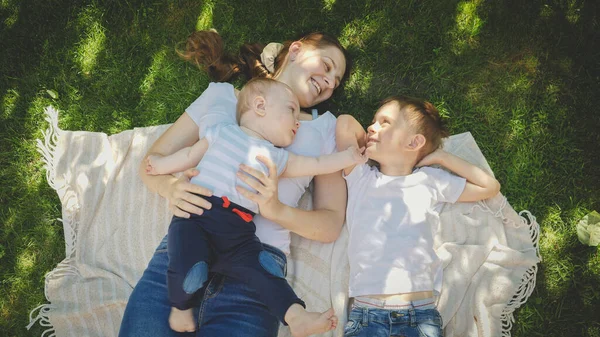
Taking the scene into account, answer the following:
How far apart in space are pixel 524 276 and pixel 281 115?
6.86ft

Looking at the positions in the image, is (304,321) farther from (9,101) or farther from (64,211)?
(9,101)

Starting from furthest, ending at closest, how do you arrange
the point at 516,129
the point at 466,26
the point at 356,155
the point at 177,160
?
1. the point at 466,26
2. the point at 516,129
3. the point at 177,160
4. the point at 356,155

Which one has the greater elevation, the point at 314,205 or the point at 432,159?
the point at 432,159

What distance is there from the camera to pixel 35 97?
459cm

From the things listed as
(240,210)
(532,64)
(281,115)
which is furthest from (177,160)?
(532,64)

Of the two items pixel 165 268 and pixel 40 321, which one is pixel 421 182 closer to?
pixel 165 268

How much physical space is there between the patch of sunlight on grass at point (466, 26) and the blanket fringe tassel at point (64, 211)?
10.9 feet

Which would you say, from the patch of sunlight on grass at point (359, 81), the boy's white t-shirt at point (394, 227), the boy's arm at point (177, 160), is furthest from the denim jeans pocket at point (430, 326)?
the patch of sunlight on grass at point (359, 81)

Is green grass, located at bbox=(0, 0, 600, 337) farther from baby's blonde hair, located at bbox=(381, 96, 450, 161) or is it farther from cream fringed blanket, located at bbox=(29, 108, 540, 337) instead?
baby's blonde hair, located at bbox=(381, 96, 450, 161)

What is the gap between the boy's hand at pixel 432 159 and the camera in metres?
3.75

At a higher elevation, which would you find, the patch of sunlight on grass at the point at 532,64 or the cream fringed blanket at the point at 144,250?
the patch of sunlight on grass at the point at 532,64

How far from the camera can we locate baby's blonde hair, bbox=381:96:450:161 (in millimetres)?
3650

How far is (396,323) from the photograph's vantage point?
3.25m

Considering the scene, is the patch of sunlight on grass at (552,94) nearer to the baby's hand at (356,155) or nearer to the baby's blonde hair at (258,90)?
the baby's hand at (356,155)
